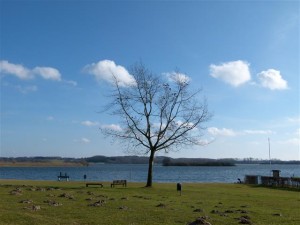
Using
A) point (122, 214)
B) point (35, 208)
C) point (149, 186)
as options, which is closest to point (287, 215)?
point (122, 214)

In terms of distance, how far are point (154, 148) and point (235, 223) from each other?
94.8 ft

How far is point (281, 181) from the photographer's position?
52750 millimetres

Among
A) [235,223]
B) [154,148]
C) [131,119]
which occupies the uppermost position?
[131,119]

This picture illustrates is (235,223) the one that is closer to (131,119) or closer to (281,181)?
(131,119)

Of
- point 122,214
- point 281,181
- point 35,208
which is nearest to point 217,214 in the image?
point 122,214

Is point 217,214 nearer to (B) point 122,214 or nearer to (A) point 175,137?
(B) point 122,214

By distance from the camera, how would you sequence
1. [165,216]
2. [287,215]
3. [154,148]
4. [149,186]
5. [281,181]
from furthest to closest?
[281,181] < [154,148] < [149,186] < [287,215] < [165,216]

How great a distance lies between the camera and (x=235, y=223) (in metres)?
18.5

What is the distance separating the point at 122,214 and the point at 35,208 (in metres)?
4.39

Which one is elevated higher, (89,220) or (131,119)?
(131,119)

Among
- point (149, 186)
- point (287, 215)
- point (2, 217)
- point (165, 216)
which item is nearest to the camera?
point (2, 217)

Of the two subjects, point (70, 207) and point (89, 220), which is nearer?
point (89, 220)

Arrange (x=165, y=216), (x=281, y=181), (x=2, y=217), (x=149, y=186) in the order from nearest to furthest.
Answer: (x=2, y=217), (x=165, y=216), (x=149, y=186), (x=281, y=181)

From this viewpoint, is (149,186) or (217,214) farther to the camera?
→ (149,186)
